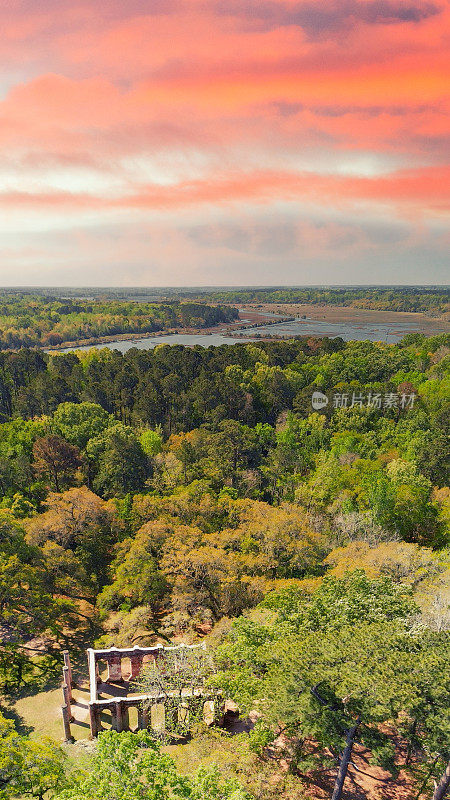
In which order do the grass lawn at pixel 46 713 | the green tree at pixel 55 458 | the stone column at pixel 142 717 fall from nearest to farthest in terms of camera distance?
the stone column at pixel 142 717
the grass lawn at pixel 46 713
the green tree at pixel 55 458

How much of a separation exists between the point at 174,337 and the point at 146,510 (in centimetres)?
8733

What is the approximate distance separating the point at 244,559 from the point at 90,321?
104856mm

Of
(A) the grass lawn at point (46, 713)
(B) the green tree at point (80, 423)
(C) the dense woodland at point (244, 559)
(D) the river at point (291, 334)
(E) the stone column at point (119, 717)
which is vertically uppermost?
(D) the river at point (291, 334)

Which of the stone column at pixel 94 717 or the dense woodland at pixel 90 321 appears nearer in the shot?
the stone column at pixel 94 717

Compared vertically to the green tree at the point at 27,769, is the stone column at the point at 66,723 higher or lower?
lower

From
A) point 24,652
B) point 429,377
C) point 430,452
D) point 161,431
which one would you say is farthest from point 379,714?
point 429,377

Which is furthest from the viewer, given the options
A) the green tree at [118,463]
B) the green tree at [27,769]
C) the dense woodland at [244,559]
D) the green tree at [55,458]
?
the green tree at [118,463]

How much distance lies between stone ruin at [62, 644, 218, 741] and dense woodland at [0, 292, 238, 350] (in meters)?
91.0

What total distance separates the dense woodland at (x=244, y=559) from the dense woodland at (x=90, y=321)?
1897 inches

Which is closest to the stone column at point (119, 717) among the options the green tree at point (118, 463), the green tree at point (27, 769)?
the green tree at point (27, 769)

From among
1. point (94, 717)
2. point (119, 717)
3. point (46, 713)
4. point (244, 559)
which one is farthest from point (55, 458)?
point (119, 717)

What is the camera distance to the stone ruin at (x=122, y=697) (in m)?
17.9

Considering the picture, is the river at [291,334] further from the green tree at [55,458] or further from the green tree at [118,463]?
the green tree at [55,458]

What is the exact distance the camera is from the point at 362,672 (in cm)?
1254
